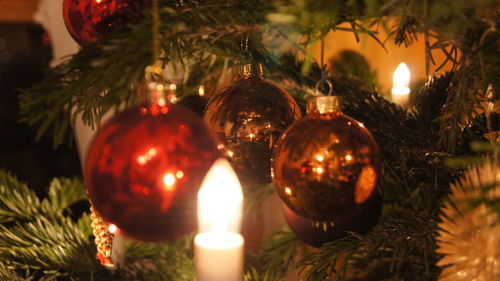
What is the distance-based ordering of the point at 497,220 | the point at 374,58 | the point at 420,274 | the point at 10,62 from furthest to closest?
the point at 10,62
the point at 374,58
the point at 420,274
the point at 497,220

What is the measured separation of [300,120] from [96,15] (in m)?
0.22

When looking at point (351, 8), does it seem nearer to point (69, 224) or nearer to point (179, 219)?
point (179, 219)

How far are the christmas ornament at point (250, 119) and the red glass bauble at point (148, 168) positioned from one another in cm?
12

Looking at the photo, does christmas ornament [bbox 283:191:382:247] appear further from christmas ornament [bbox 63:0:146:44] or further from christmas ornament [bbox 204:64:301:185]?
christmas ornament [bbox 63:0:146:44]

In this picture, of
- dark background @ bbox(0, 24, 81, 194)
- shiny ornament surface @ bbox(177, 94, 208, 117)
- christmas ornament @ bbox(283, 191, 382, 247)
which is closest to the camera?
christmas ornament @ bbox(283, 191, 382, 247)

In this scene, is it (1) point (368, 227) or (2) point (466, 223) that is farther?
(1) point (368, 227)

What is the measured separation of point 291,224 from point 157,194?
269 mm

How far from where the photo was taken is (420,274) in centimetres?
52

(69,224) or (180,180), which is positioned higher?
(180,180)

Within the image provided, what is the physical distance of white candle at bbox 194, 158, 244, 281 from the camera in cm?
44

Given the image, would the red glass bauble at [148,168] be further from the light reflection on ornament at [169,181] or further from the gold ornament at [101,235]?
the gold ornament at [101,235]

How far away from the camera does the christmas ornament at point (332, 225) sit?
604mm

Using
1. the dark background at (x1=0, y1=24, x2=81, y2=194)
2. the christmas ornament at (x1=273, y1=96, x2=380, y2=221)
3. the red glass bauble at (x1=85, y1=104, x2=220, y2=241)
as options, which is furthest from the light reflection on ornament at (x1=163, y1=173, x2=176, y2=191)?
the dark background at (x1=0, y1=24, x2=81, y2=194)

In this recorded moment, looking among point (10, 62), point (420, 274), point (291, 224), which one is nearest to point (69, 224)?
point (291, 224)
